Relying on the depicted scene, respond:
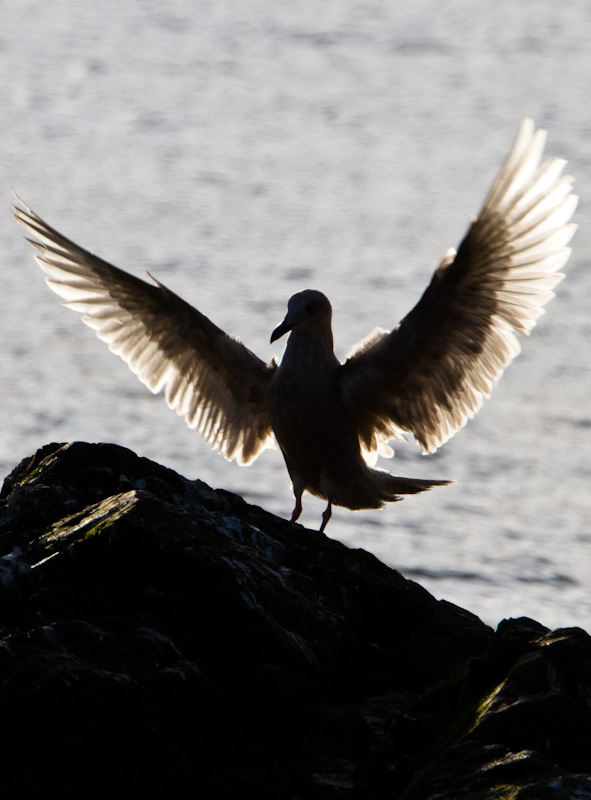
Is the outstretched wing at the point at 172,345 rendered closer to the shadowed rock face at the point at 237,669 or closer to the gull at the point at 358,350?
the gull at the point at 358,350

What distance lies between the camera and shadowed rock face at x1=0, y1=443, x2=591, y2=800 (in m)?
5.09

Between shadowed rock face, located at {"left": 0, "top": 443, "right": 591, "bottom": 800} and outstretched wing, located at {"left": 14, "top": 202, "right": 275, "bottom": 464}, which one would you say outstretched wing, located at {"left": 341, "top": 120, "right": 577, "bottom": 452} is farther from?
shadowed rock face, located at {"left": 0, "top": 443, "right": 591, "bottom": 800}

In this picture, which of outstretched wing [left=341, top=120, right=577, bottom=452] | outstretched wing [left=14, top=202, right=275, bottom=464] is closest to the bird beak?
outstretched wing [left=341, top=120, right=577, bottom=452]

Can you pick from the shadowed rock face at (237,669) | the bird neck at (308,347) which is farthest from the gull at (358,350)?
the shadowed rock face at (237,669)

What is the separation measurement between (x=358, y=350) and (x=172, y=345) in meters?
1.57

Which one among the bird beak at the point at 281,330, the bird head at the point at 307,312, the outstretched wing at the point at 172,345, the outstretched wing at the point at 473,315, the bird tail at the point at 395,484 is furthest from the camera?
the outstretched wing at the point at 172,345

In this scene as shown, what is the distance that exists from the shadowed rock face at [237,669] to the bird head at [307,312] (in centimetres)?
177

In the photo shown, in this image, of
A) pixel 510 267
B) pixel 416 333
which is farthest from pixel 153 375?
pixel 510 267

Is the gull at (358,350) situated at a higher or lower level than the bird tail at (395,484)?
higher

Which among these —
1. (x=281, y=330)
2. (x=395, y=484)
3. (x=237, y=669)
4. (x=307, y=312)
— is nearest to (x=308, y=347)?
(x=307, y=312)

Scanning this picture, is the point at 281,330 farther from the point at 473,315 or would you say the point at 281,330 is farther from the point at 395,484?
the point at 395,484

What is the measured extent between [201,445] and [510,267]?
38.9ft

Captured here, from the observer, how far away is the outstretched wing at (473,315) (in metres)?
7.77

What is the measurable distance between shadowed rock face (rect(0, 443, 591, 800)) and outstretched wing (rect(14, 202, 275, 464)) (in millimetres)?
2286
